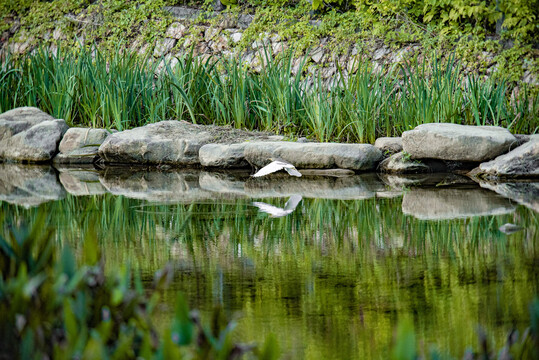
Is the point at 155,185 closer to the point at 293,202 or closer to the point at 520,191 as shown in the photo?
the point at 293,202

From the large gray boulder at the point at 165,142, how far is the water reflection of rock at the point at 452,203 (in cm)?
289

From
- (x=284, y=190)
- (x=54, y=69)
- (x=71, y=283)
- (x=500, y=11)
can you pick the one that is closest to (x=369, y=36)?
(x=500, y=11)

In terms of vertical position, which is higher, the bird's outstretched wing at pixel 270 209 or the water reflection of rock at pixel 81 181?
the bird's outstretched wing at pixel 270 209

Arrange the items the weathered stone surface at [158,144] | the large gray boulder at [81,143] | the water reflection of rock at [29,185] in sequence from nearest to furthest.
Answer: the water reflection of rock at [29,185]
the weathered stone surface at [158,144]
the large gray boulder at [81,143]

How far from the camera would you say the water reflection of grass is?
200cm

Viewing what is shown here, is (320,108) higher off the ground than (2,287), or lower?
lower

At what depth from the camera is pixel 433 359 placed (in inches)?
42.8

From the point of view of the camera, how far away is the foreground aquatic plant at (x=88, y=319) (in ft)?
3.77

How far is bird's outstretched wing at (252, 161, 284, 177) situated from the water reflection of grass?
2.03 meters

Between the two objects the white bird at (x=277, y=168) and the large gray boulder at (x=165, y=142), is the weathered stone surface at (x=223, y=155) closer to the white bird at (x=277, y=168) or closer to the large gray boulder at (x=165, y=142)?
the large gray boulder at (x=165, y=142)

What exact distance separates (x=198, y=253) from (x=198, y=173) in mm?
3965

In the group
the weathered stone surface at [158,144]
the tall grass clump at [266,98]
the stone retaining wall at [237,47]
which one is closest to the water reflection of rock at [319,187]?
the tall grass clump at [266,98]

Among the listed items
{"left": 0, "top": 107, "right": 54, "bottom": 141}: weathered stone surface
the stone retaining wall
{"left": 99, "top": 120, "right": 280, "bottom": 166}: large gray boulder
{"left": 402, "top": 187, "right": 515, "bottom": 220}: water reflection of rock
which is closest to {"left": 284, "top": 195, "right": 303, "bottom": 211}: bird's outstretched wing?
{"left": 402, "top": 187, "right": 515, "bottom": 220}: water reflection of rock

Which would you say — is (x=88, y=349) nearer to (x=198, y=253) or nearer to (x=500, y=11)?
(x=198, y=253)
